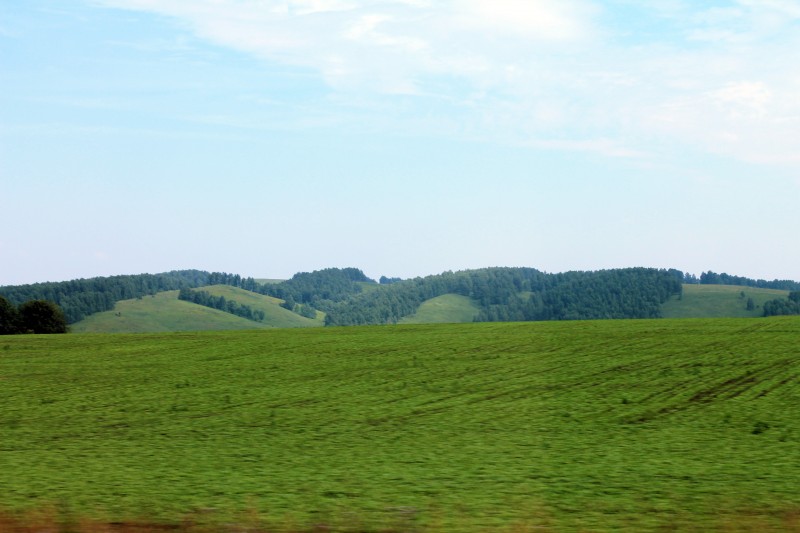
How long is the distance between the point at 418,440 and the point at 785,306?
130828mm

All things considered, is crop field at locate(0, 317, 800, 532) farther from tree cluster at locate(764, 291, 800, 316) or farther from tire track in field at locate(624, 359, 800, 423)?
tree cluster at locate(764, 291, 800, 316)

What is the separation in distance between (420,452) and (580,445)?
10.3 ft

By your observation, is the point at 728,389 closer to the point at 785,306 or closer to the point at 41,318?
the point at 41,318

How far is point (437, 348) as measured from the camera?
42188 millimetres

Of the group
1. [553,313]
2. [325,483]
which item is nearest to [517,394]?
[325,483]

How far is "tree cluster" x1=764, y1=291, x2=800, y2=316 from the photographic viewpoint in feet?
432

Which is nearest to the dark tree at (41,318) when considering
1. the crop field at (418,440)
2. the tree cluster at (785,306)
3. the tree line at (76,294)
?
the crop field at (418,440)

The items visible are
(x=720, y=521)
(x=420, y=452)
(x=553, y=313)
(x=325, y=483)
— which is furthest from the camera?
(x=553, y=313)

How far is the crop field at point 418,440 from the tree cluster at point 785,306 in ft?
331

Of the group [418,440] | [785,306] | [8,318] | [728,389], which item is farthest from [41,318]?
[785,306]

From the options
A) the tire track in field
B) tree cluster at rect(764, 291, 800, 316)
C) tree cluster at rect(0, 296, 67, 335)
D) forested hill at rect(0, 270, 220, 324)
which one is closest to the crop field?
the tire track in field

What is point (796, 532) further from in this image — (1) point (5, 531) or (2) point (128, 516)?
(1) point (5, 531)

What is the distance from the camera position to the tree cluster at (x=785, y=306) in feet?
432

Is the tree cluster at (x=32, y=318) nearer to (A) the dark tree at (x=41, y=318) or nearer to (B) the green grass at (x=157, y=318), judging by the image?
(A) the dark tree at (x=41, y=318)
